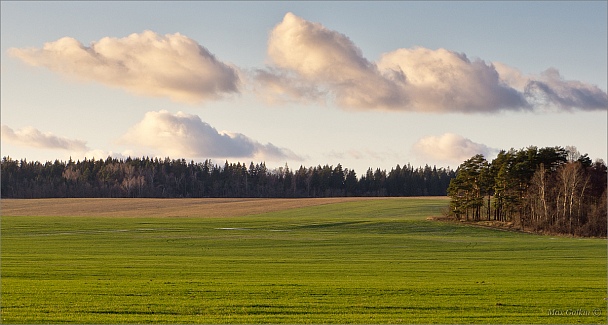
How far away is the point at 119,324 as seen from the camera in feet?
56.2

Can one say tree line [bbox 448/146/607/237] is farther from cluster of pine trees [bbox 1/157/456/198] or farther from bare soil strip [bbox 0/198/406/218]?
cluster of pine trees [bbox 1/157/456/198]

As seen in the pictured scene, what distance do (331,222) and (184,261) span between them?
41.4m

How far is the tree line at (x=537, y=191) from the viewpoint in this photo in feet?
258

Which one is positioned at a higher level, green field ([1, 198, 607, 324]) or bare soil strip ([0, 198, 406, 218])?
bare soil strip ([0, 198, 406, 218])

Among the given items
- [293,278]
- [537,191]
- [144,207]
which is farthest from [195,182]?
[293,278]

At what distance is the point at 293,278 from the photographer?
2900 cm

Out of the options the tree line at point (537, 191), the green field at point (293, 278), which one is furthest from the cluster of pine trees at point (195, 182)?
the green field at point (293, 278)

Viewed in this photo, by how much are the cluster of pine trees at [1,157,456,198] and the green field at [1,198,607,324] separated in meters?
111

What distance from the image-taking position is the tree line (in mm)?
78625

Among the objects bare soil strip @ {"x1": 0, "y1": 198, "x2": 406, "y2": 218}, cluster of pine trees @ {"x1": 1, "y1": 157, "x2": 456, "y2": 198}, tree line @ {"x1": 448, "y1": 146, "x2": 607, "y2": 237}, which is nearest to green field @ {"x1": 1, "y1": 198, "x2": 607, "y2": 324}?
tree line @ {"x1": 448, "y1": 146, "x2": 607, "y2": 237}

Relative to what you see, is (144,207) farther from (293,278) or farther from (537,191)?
(293,278)

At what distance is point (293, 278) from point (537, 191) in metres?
60.5

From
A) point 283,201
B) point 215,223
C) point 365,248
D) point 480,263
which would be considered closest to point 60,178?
point 283,201

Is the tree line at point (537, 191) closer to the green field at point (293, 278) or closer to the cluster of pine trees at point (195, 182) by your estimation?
the green field at point (293, 278)
